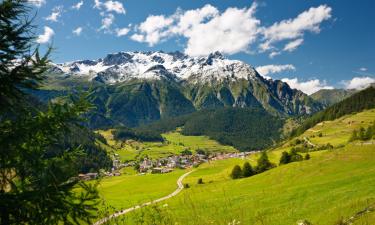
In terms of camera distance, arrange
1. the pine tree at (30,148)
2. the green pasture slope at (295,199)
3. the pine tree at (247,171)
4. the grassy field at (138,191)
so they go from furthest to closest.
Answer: the pine tree at (247,171)
the grassy field at (138,191)
the green pasture slope at (295,199)
the pine tree at (30,148)

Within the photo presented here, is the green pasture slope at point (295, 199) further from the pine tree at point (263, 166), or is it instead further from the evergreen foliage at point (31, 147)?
the pine tree at point (263, 166)

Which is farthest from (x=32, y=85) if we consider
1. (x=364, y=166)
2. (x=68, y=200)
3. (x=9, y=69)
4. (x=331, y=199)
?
(x=364, y=166)

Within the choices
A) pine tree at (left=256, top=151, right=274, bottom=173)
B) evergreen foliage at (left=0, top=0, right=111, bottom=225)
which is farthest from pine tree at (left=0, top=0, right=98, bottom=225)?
pine tree at (left=256, top=151, right=274, bottom=173)

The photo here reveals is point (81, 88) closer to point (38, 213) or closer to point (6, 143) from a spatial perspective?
point (6, 143)

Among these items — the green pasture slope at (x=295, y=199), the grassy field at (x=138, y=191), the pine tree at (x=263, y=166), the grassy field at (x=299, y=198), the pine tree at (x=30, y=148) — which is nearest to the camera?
the pine tree at (x=30, y=148)

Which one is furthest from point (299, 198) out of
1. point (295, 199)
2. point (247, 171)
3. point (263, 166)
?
point (263, 166)

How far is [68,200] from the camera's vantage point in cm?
1137

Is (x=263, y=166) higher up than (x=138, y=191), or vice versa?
(x=263, y=166)

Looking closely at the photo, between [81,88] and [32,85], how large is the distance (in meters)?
1.69

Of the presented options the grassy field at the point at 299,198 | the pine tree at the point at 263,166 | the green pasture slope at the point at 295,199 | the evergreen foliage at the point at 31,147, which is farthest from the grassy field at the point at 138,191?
the evergreen foliage at the point at 31,147

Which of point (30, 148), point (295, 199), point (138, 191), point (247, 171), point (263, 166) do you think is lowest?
point (138, 191)

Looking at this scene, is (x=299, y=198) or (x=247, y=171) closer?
(x=299, y=198)

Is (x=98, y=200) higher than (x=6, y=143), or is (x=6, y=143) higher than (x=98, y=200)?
(x=6, y=143)

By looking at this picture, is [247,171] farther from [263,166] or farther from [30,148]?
A: [30,148]
